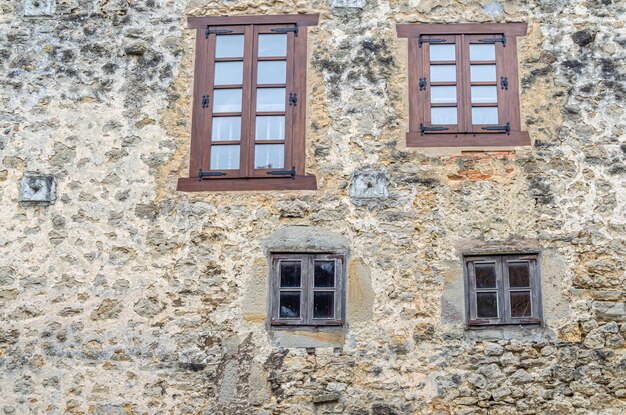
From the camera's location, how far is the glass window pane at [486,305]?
8.86m

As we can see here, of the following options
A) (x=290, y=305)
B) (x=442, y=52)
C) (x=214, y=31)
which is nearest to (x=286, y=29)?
(x=214, y=31)

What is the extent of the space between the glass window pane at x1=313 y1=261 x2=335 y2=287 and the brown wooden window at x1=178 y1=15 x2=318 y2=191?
766mm

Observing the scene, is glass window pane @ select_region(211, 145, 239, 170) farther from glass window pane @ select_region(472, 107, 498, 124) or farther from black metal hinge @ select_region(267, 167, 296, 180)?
glass window pane @ select_region(472, 107, 498, 124)

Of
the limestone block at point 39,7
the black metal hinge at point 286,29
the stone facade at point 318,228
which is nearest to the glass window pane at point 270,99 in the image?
the stone facade at point 318,228

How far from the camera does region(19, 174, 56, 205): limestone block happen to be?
9328 millimetres

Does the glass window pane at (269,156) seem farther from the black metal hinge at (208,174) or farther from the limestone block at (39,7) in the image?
the limestone block at (39,7)

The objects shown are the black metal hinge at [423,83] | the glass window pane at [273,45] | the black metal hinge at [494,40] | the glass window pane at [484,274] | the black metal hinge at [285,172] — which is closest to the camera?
the glass window pane at [484,274]

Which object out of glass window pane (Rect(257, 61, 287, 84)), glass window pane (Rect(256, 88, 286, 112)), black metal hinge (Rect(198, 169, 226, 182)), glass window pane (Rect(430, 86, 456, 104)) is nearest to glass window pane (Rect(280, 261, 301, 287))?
black metal hinge (Rect(198, 169, 226, 182))

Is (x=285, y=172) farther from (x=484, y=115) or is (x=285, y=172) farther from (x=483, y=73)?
(x=483, y=73)

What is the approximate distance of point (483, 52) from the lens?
31.4ft

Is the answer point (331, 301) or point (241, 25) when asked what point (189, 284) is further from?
point (241, 25)

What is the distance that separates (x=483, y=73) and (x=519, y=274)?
2044 mm

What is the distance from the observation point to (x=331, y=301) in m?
8.94

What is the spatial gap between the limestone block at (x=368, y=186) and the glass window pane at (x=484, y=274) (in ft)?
3.64
